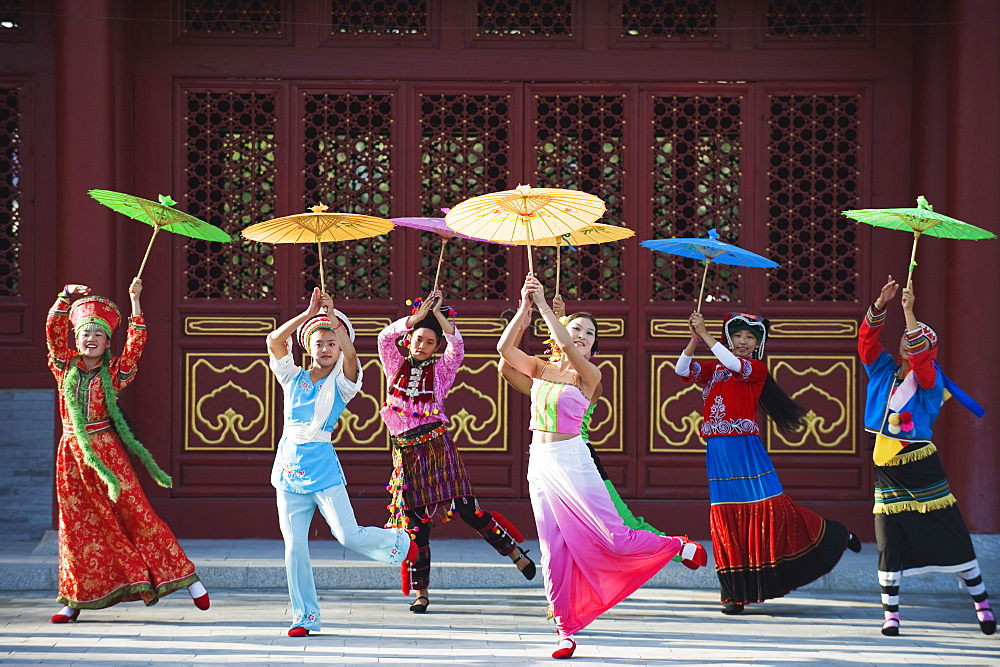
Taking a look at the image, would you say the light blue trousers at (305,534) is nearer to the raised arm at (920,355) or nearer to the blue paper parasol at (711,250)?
the blue paper parasol at (711,250)

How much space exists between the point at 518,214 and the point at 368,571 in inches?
113

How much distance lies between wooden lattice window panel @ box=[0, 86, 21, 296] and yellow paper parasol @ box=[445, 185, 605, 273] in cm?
436

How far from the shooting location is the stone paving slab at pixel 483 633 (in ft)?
20.2

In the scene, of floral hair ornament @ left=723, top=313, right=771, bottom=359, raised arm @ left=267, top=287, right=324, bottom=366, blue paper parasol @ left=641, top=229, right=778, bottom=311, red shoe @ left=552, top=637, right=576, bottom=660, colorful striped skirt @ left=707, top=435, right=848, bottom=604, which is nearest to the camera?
red shoe @ left=552, top=637, right=576, bottom=660

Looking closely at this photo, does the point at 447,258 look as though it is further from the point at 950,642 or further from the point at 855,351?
the point at 950,642

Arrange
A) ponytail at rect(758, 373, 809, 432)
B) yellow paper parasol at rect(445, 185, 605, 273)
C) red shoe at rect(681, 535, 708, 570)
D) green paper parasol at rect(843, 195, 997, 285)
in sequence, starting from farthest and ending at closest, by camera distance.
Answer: ponytail at rect(758, 373, 809, 432) → green paper parasol at rect(843, 195, 997, 285) → red shoe at rect(681, 535, 708, 570) → yellow paper parasol at rect(445, 185, 605, 273)

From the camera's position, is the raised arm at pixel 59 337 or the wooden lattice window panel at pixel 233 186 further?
the wooden lattice window panel at pixel 233 186

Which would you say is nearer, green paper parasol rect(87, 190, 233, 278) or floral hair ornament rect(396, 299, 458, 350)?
green paper parasol rect(87, 190, 233, 278)

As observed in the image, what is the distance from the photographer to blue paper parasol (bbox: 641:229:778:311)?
7219 millimetres

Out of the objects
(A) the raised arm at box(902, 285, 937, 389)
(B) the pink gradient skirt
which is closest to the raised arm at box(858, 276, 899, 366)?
(A) the raised arm at box(902, 285, 937, 389)

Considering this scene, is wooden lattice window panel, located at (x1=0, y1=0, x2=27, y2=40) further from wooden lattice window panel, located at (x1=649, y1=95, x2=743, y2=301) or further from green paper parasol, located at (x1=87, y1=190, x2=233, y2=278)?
wooden lattice window panel, located at (x1=649, y1=95, x2=743, y2=301)

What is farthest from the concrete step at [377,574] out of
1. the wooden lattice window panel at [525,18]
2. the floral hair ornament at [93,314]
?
the wooden lattice window panel at [525,18]

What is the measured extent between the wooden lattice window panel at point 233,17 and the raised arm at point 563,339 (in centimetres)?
406

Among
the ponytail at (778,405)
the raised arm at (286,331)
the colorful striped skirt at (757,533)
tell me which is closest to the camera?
the raised arm at (286,331)
